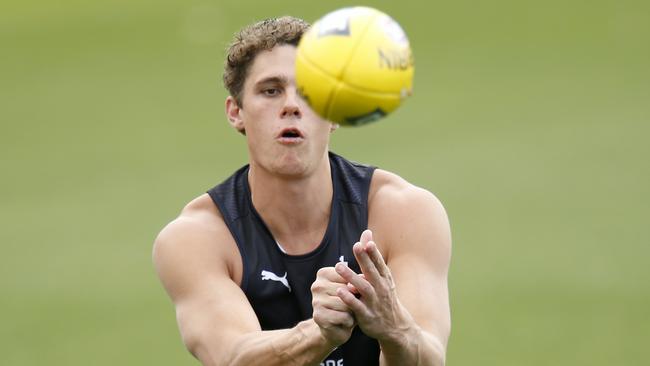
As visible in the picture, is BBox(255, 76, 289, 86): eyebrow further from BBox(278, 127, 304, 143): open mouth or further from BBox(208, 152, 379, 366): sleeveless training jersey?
BBox(208, 152, 379, 366): sleeveless training jersey

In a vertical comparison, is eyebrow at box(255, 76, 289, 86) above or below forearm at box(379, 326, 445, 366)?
above

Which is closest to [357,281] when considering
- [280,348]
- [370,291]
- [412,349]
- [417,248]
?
[370,291]

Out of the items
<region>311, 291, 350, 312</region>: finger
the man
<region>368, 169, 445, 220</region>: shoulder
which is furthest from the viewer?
<region>368, 169, 445, 220</region>: shoulder

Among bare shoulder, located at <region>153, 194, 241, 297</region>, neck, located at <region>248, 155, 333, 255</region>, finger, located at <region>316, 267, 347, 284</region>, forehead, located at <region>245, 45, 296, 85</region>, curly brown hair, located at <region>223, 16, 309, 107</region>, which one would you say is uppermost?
curly brown hair, located at <region>223, 16, 309, 107</region>

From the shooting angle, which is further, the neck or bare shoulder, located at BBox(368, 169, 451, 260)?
the neck

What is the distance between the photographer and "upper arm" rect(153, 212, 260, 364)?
6.71 m

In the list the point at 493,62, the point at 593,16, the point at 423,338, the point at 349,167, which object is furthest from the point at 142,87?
the point at 423,338

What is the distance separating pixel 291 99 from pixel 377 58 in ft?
4.80

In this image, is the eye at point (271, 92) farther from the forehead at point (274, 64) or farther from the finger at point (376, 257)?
the finger at point (376, 257)

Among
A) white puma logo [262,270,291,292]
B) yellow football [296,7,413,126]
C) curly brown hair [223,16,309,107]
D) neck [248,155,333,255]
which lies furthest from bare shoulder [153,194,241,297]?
yellow football [296,7,413,126]

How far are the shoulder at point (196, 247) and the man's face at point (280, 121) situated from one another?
461mm

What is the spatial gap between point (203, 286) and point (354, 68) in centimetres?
192

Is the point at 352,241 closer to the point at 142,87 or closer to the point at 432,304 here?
the point at 432,304

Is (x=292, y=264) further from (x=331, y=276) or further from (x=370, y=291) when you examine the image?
(x=370, y=291)
